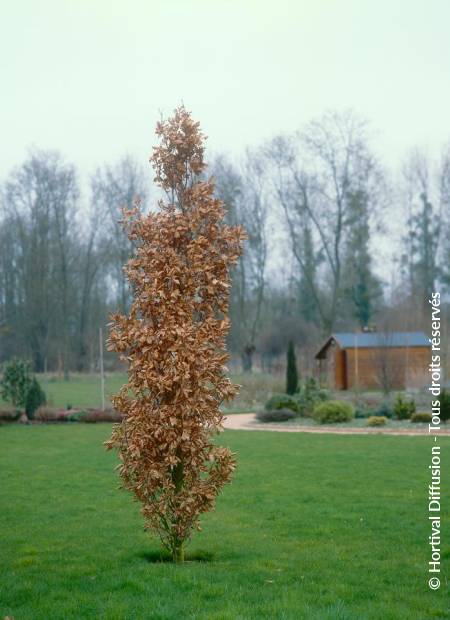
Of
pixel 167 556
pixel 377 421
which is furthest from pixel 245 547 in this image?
pixel 377 421

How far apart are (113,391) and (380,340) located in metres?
12.1

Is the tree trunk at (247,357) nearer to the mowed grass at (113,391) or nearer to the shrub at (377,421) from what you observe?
the mowed grass at (113,391)

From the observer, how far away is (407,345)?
96.0ft

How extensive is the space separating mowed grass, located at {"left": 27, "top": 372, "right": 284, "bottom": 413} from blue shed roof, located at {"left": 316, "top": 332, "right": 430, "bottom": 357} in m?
3.04

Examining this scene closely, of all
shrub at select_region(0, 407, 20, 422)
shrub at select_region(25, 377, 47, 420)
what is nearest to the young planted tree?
shrub at select_region(0, 407, 20, 422)

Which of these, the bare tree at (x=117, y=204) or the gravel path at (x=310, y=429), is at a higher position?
the bare tree at (x=117, y=204)

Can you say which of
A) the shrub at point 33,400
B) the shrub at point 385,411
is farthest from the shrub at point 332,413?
the shrub at point 33,400

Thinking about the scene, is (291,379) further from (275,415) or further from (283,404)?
(275,415)

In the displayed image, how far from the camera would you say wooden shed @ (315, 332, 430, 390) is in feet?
91.8

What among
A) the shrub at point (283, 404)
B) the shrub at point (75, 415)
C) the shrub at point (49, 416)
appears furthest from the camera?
the shrub at point (283, 404)

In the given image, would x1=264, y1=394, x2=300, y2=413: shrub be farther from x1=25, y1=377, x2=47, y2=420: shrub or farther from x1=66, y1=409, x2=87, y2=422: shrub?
x1=25, y1=377, x2=47, y2=420: shrub

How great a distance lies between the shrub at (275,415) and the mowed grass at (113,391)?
1.20 metres

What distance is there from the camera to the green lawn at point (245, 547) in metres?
5.04

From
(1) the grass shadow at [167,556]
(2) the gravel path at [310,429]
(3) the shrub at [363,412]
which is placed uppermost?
(1) the grass shadow at [167,556]
